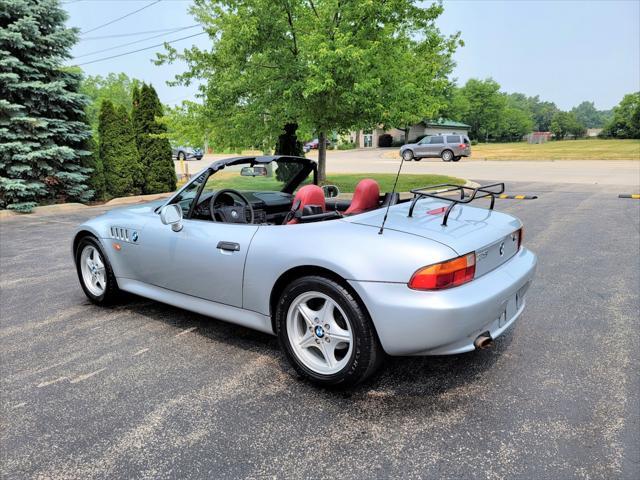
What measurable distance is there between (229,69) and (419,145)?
78.6ft

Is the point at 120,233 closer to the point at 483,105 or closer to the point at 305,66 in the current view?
the point at 305,66

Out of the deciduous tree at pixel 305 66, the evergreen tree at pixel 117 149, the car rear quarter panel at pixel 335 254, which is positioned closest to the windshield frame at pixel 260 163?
the car rear quarter panel at pixel 335 254

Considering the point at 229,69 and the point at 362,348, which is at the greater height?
the point at 229,69

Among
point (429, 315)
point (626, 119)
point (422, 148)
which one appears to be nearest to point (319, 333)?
point (429, 315)

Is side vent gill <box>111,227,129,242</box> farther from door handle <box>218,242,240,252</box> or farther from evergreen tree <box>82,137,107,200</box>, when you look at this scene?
evergreen tree <box>82,137,107,200</box>

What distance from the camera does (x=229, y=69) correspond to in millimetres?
12102

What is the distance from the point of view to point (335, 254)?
2652 millimetres

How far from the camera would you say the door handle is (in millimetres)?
3152

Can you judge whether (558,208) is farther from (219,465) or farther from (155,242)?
(219,465)

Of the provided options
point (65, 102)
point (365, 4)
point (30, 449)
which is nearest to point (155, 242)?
point (30, 449)

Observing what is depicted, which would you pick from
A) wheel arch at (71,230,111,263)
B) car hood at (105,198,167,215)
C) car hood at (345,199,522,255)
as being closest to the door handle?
car hood at (345,199,522,255)

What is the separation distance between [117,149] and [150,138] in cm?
123

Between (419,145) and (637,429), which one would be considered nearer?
(637,429)

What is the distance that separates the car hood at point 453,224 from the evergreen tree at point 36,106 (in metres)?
11.4
